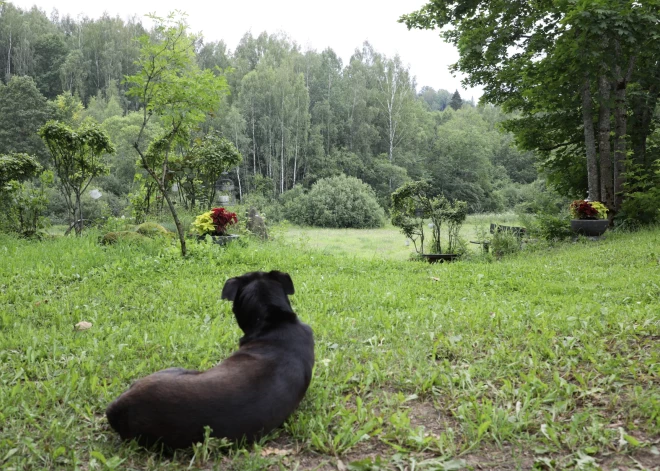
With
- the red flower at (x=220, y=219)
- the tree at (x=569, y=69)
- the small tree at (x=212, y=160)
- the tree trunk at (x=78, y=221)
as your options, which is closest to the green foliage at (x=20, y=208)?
the tree trunk at (x=78, y=221)

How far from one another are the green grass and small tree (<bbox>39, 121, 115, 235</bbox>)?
483 cm

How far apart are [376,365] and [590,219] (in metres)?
9.81

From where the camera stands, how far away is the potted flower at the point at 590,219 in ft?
35.1

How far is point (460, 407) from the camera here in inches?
99.4

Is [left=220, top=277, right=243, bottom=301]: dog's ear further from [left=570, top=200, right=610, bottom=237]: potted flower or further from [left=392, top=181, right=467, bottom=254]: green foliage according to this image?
[left=570, top=200, right=610, bottom=237]: potted flower

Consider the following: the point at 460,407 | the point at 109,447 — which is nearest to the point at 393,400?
the point at 460,407

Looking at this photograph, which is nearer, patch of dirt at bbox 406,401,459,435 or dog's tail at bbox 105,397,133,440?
dog's tail at bbox 105,397,133,440

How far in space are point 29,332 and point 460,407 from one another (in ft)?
10.8

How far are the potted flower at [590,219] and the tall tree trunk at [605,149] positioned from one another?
1050mm

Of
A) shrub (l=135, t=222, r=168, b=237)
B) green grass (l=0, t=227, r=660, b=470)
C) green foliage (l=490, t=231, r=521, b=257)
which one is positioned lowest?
green grass (l=0, t=227, r=660, b=470)

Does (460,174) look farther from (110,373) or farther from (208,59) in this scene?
(110,373)

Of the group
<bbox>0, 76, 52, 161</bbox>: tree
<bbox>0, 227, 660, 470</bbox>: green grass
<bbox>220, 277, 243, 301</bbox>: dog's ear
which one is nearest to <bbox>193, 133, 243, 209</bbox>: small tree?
<bbox>0, 227, 660, 470</bbox>: green grass

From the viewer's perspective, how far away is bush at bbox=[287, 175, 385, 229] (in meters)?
29.2

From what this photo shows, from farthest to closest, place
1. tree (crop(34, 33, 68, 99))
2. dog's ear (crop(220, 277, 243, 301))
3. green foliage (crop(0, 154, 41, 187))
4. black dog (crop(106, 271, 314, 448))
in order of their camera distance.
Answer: tree (crop(34, 33, 68, 99)), green foliage (crop(0, 154, 41, 187)), dog's ear (crop(220, 277, 243, 301)), black dog (crop(106, 271, 314, 448))
